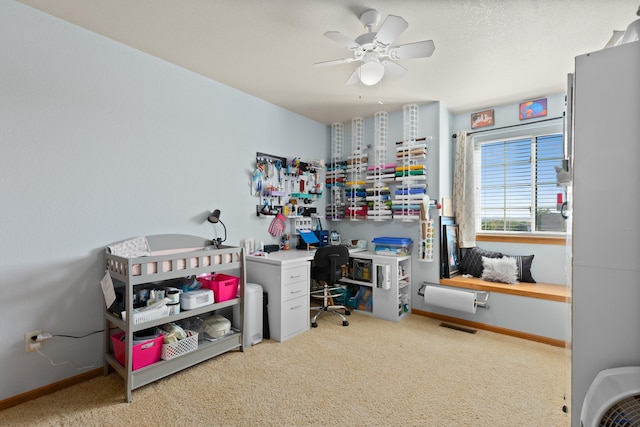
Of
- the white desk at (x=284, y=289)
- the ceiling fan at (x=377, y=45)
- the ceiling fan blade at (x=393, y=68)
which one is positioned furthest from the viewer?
the white desk at (x=284, y=289)

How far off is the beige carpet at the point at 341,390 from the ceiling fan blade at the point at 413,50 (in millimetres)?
2330

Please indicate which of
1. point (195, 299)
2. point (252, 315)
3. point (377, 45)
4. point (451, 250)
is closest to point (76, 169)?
point (195, 299)

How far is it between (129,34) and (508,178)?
410cm

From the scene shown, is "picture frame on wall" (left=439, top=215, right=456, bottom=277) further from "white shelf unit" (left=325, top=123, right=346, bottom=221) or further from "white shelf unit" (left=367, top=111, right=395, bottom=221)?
"white shelf unit" (left=325, top=123, right=346, bottom=221)

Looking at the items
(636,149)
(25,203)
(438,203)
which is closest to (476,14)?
(636,149)

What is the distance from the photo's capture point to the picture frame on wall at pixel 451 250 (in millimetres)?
3607

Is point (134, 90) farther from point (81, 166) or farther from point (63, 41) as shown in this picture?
point (81, 166)

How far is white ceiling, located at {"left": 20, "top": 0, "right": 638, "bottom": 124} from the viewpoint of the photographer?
1.92m

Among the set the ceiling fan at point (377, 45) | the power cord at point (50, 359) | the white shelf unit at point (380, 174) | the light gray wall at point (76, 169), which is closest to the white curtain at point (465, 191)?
the white shelf unit at point (380, 174)

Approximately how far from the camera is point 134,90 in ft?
8.08

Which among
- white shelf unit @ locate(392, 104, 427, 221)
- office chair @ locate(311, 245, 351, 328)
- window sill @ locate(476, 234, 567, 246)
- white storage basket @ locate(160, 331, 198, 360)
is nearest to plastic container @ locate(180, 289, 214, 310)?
white storage basket @ locate(160, 331, 198, 360)

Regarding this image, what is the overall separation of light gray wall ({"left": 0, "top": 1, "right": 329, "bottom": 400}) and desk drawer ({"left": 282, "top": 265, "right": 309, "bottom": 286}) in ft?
3.03

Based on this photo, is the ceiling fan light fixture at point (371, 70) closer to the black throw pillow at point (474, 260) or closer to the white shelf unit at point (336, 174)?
→ the white shelf unit at point (336, 174)

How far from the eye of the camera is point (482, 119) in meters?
3.73
